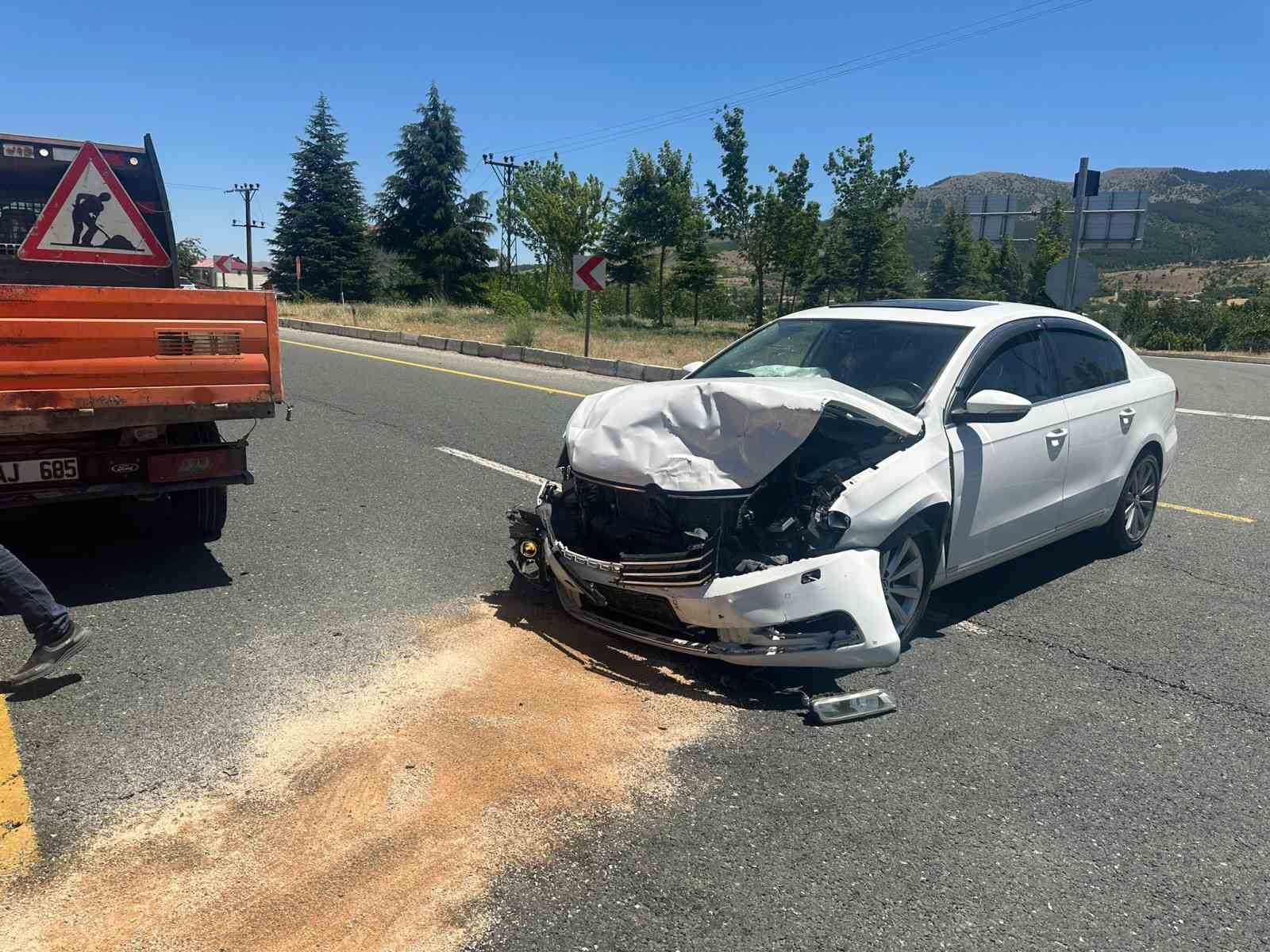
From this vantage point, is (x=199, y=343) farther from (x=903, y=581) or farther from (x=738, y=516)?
(x=903, y=581)

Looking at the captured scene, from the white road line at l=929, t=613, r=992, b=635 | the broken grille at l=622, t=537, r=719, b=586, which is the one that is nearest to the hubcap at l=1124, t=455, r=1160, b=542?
the white road line at l=929, t=613, r=992, b=635

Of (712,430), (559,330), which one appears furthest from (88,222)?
(559,330)

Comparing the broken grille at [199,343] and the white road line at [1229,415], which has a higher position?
the broken grille at [199,343]

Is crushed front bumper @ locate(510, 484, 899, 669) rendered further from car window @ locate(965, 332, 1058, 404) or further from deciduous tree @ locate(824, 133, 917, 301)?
deciduous tree @ locate(824, 133, 917, 301)

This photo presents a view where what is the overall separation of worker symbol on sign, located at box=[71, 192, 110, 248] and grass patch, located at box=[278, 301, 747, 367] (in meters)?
13.2

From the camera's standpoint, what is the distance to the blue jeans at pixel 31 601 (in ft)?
12.6

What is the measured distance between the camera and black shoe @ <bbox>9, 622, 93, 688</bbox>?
3.88m

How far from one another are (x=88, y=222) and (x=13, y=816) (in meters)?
4.21

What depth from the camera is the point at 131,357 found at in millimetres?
4762

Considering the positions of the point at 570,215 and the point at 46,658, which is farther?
the point at 570,215

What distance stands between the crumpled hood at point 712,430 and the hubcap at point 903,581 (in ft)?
1.77

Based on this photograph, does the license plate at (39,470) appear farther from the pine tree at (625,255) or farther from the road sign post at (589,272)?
the pine tree at (625,255)

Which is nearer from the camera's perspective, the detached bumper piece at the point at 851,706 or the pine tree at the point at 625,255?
the detached bumper piece at the point at 851,706

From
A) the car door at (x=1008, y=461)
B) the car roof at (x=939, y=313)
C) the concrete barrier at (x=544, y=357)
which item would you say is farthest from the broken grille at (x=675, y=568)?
the concrete barrier at (x=544, y=357)
